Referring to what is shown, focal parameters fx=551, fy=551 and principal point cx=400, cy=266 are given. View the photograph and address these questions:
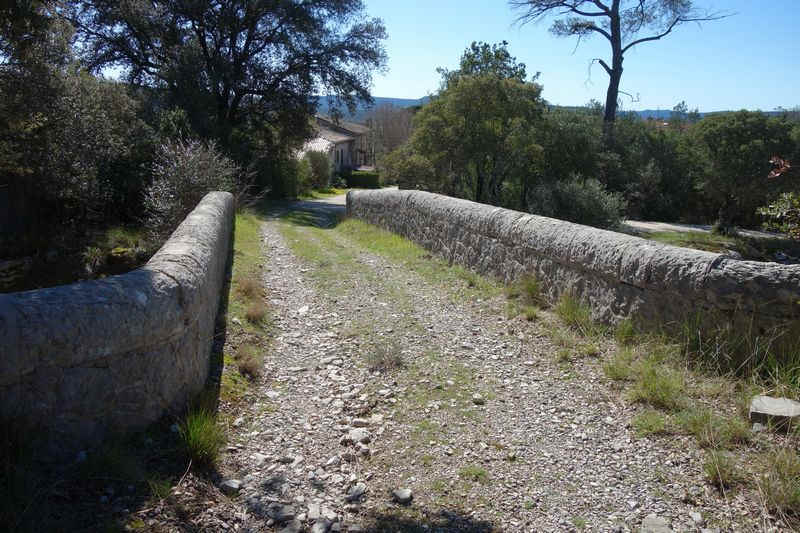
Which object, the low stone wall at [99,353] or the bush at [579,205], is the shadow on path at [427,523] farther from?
the bush at [579,205]

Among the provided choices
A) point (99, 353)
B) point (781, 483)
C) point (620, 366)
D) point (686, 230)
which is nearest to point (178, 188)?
point (99, 353)

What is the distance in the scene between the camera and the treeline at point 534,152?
16672mm

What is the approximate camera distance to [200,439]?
133 inches

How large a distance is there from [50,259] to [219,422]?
39.9 feet

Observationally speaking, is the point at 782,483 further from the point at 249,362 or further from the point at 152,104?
the point at 152,104

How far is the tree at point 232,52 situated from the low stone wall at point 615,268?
17.5 meters

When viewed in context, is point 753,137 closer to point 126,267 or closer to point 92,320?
point 126,267

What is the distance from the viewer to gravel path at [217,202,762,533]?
3.07 metres

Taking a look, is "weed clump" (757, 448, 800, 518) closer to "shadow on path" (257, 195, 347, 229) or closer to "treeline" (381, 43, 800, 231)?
"treeline" (381, 43, 800, 231)

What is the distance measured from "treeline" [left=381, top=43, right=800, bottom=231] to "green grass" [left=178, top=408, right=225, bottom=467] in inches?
535

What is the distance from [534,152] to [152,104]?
15.3 m

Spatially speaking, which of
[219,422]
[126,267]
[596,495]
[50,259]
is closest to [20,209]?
[50,259]

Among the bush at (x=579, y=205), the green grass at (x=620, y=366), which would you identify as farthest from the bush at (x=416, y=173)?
the green grass at (x=620, y=366)

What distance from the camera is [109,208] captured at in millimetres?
16203
